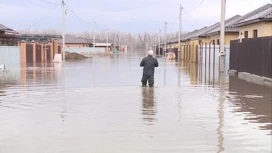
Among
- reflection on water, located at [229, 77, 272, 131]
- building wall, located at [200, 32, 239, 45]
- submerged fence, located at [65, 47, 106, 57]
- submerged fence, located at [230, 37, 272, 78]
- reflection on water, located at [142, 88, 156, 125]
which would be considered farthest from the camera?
submerged fence, located at [65, 47, 106, 57]

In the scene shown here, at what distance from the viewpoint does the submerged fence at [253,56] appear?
17.8m

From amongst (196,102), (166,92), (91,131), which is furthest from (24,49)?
(91,131)

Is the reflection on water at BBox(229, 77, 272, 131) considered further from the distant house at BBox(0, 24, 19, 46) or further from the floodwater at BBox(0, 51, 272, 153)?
the distant house at BBox(0, 24, 19, 46)

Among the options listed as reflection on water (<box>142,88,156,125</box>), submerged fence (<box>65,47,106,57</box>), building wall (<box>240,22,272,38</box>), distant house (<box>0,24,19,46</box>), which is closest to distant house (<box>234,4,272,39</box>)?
building wall (<box>240,22,272,38</box>)

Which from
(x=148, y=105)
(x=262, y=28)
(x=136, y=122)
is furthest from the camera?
(x=262, y=28)

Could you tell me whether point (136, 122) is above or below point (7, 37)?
below

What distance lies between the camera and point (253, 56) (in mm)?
20312

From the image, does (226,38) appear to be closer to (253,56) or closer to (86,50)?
(253,56)

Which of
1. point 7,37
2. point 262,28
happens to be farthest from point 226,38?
point 7,37

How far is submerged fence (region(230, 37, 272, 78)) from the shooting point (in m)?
17.8

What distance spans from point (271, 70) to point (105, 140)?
1144 centimetres

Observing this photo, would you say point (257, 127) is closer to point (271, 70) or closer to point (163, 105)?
point (163, 105)

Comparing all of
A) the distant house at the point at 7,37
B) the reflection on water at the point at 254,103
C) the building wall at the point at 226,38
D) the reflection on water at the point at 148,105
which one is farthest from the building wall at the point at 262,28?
the distant house at the point at 7,37

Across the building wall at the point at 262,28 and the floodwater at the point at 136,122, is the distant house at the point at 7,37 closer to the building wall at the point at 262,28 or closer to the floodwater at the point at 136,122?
the building wall at the point at 262,28
